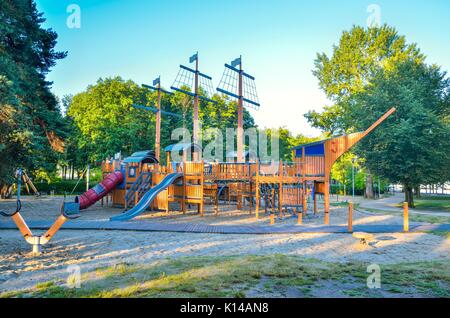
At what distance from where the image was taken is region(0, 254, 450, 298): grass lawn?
6.23 metres

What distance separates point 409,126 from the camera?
85.4 feet

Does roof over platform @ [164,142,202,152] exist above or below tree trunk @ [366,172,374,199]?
above

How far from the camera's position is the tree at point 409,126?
2625cm

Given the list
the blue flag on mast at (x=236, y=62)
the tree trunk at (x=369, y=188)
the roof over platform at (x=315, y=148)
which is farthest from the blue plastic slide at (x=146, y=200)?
the tree trunk at (x=369, y=188)

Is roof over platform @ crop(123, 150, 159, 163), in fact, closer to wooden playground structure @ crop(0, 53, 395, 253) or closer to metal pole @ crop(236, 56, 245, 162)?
wooden playground structure @ crop(0, 53, 395, 253)

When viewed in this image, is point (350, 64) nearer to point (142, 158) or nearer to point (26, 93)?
point (142, 158)

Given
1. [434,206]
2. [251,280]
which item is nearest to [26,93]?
[251,280]

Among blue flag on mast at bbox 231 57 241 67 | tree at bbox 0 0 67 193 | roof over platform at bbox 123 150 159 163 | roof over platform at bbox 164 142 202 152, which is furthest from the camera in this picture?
blue flag on mast at bbox 231 57 241 67

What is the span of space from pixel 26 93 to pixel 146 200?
12.4 m

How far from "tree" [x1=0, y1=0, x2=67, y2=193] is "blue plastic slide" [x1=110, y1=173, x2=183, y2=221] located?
565 cm

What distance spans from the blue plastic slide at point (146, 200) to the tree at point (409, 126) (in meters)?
19.4

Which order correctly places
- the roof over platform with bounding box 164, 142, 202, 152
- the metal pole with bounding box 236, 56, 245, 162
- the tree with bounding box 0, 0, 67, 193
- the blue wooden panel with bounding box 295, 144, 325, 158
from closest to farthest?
the tree with bounding box 0, 0, 67, 193
the blue wooden panel with bounding box 295, 144, 325, 158
the metal pole with bounding box 236, 56, 245, 162
the roof over platform with bounding box 164, 142, 202, 152

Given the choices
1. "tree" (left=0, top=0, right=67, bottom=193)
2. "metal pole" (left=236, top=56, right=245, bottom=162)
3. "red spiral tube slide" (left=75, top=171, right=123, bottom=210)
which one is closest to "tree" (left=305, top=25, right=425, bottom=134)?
"metal pole" (left=236, top=56, right=245, bottom=162)
